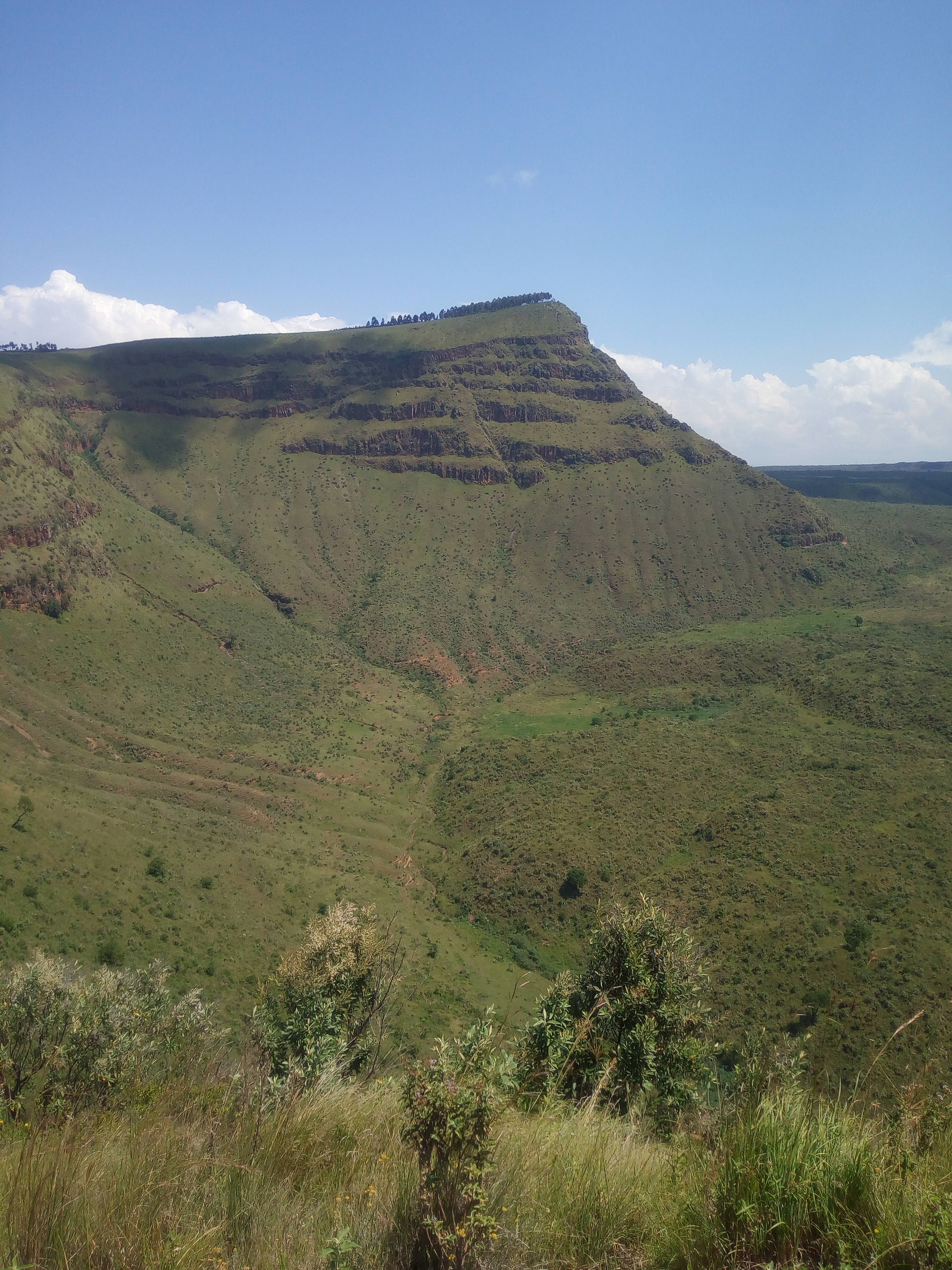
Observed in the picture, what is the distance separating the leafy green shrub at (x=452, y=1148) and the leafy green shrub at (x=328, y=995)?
9.77 meters

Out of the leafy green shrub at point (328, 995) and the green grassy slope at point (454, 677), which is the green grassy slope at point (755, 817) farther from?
the leafy green shrub at point (328, 995)

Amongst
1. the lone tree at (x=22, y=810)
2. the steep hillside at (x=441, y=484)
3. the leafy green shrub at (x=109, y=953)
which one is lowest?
the leafy green shrub at (x=109, y=953)

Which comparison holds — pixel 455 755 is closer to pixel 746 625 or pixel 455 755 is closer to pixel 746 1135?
pixel 746 625

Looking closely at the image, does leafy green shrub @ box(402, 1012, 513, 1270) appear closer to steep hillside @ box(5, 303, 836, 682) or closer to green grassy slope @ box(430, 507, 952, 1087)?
green grassy slope @ box(430, 507, 952, 1087)

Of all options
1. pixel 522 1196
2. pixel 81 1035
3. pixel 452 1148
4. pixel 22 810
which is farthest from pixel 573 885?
pixel 452 1148

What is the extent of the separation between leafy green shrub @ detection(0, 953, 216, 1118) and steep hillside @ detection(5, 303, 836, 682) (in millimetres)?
78701

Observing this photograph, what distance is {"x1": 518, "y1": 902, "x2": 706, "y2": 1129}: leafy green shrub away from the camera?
12.1 m

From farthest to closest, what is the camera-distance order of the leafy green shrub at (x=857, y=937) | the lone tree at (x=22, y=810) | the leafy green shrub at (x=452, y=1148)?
the lone tree at (x=22, y=810) → the leafy green shrub at (x=857, y=937) → the leafy green shrub at (x=452, y=1148)

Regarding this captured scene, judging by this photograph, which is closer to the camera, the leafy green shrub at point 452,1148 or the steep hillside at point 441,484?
the leafy green shrub at point 452,1148

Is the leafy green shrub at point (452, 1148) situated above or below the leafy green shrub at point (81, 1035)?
above

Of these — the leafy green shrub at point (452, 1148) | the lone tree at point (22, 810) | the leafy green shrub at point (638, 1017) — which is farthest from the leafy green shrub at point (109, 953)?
the leafy green shrub at point (452, 1148)

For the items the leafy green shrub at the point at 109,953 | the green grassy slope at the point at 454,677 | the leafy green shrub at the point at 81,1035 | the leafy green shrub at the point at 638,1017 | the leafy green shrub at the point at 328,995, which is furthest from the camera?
the green grassy slope at the point at 454,677

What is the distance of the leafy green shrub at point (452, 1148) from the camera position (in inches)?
182

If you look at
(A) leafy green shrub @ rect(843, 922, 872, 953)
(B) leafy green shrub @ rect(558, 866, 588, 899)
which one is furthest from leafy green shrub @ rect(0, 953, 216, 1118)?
(B) leafy green shrub @ rect(558, 866, 588, 899)
